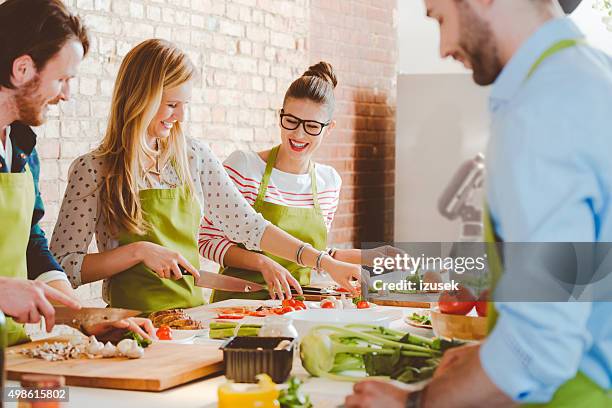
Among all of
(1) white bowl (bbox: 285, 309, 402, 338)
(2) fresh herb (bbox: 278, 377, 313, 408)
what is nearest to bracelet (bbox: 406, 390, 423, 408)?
(2) fresh herb (bbox: 278, 377, 313, 408)

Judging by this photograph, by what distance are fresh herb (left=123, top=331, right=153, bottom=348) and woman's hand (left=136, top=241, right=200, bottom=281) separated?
61cm

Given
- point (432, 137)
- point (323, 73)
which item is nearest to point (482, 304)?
point (323, 73)

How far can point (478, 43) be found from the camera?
1314 millimetres

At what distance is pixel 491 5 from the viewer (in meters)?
1.29

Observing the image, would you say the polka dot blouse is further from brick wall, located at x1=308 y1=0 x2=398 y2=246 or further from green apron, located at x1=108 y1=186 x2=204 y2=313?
brick wall, located at x1=308 y1=0 x2=398 y2=246

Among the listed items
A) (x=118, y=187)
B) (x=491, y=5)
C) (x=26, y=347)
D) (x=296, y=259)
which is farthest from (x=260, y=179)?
(x=491, y=5)

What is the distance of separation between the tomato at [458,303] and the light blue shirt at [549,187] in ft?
3.56

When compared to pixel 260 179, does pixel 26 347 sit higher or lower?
lower

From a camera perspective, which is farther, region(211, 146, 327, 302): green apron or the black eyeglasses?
the black eyeglasses

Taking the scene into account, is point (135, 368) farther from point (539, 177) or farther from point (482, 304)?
point (539, 177)

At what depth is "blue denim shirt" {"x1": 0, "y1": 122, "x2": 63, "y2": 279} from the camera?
99.4 inches

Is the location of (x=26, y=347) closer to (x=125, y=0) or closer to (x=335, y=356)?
(x=335, y=356)

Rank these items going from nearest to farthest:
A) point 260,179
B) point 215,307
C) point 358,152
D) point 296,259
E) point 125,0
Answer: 1. point 215,307
2. point 296,259
3. point 260,179
4. point 125,0
5. point 358,152

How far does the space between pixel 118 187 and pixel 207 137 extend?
2.20 metres
